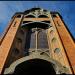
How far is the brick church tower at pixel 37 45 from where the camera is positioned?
11.6m

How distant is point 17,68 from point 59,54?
4.54 meters

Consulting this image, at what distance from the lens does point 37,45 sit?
57.8ft

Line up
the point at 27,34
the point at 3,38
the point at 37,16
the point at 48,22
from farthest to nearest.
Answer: the point at 37,16 → the point at 48,22 → the point at 27,34 → the point at 3,38

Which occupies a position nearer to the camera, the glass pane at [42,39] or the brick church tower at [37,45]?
the brick church tower at [37,45]

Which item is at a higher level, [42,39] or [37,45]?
[42,39]

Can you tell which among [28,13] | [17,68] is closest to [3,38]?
[17,68]

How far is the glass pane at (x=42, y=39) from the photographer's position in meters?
17.6

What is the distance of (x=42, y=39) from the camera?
18.7 meters

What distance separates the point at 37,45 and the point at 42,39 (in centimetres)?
124

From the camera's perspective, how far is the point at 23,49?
1717cm

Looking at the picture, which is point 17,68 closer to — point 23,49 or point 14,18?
point 23,49

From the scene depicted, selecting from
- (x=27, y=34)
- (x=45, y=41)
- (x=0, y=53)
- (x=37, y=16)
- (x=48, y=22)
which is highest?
(x=37, y=16)

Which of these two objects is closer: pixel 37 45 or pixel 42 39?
pixel 37 45

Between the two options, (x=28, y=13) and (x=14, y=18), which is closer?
(x=14, y=18)
